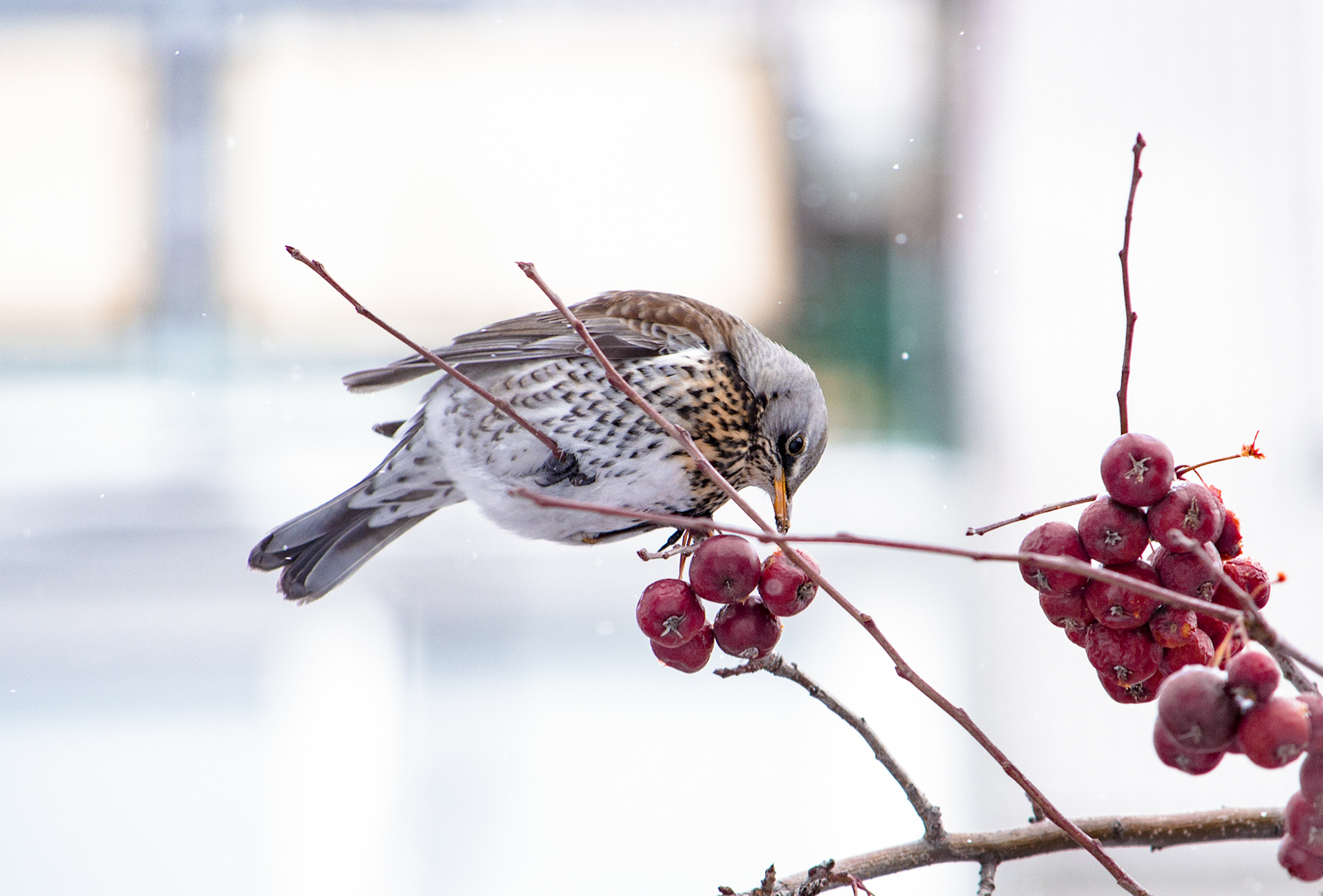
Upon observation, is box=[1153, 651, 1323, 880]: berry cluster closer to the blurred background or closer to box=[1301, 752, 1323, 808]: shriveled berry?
box=[1301, 752, 1323, 808]: shriveled berry

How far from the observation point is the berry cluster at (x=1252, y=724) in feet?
1.25

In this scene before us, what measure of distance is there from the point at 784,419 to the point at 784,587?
32 centimetres

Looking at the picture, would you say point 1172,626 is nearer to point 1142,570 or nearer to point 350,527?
point 1142,570

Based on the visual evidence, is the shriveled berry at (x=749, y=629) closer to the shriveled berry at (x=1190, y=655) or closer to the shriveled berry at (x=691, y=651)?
the shriveled berry at (x=691, y=651)

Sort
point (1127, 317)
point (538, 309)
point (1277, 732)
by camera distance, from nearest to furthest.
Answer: point (1277, 732)
point (1127, 317)
point (538, 309)

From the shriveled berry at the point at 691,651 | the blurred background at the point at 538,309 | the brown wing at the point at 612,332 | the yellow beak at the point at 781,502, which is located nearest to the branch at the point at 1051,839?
the shriveled berry at the point at 691,651

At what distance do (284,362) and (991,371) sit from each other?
1.56 metres

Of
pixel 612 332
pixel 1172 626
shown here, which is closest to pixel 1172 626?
pixel 1172 626

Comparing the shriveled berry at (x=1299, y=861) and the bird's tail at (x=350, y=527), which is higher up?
the shriveled berry at (x=1299, y=861)

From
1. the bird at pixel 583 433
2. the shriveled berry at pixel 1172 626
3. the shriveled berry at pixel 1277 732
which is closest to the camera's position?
the shriveled berry at pixel 1277 732

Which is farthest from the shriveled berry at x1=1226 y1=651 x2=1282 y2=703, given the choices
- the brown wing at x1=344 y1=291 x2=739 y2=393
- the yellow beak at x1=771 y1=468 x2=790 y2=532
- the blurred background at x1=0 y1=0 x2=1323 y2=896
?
the blurred background at x1=0 y1=0 x2=1323 y2=896

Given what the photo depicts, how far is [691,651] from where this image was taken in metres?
0.56

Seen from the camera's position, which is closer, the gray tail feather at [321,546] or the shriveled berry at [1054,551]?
the shriveled berry at [1054,551]

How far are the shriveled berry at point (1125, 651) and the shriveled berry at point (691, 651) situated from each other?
0.58ft
